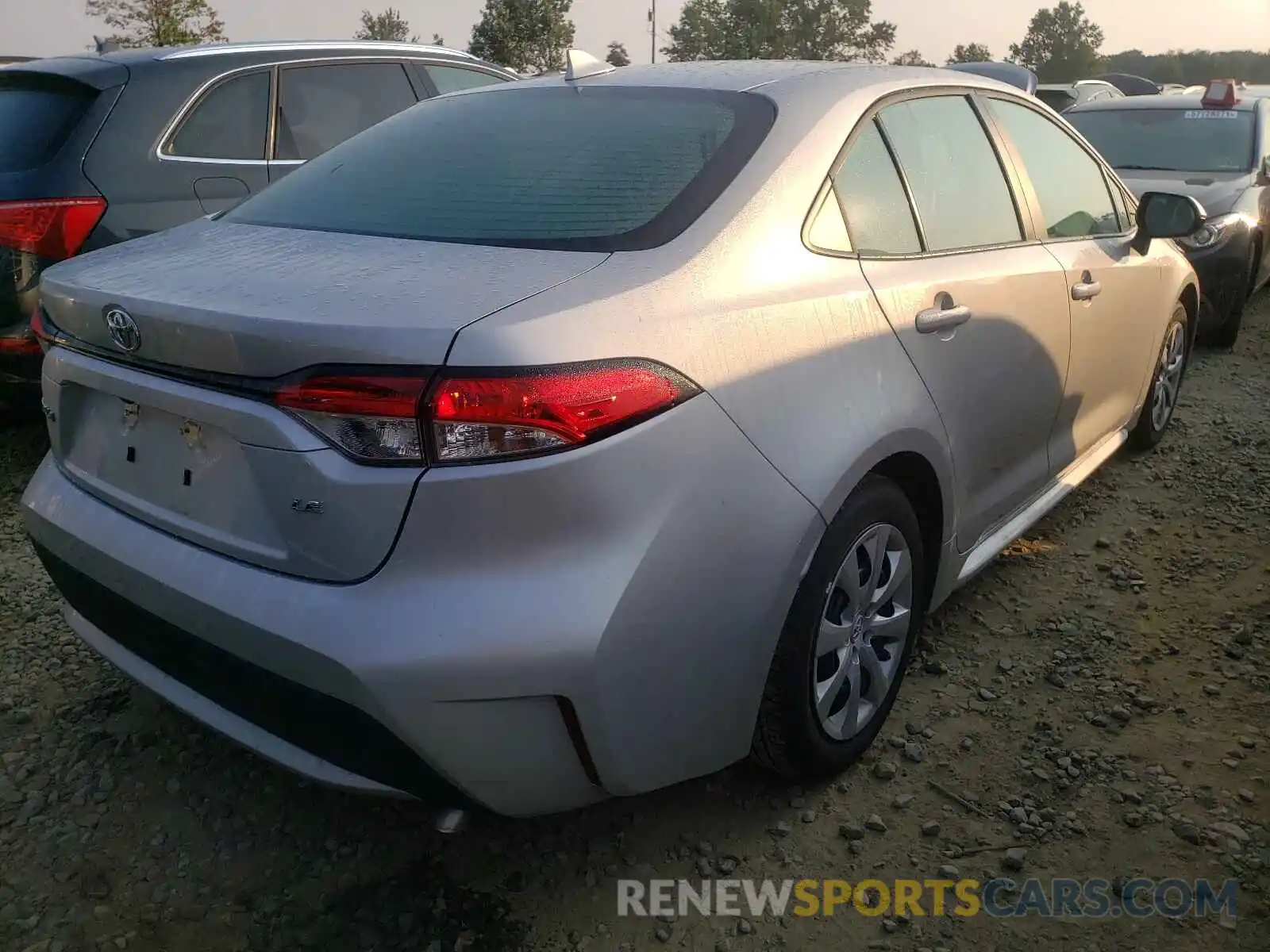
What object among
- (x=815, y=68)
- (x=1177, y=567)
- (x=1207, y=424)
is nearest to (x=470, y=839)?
(x=815, y=68)

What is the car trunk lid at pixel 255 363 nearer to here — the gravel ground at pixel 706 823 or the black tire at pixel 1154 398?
the gravel ground at pixel 706 823

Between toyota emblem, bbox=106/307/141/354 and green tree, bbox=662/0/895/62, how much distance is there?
59242 mm

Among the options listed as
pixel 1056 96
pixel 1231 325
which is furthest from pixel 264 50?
pixel 1056 96

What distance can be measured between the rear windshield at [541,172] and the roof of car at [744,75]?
66 mm

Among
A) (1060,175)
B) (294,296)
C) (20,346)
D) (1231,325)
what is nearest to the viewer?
(294,296)

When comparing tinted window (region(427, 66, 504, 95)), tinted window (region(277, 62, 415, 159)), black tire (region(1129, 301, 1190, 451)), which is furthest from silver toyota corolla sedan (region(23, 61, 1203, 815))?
tinted window (region(427, 66, 504, 95))

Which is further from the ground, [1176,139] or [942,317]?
[1176,139]

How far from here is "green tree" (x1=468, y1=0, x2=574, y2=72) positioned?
28469 mm

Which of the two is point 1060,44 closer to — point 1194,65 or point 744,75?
point 1194,65

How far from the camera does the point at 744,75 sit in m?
2.49

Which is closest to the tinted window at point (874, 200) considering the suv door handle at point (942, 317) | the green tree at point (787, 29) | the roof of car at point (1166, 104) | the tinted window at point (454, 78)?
the suv door handle at point (942, 317)

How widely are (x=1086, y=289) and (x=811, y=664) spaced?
1.72m

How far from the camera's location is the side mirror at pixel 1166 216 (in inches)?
139

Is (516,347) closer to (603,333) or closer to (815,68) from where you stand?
(603,333)
